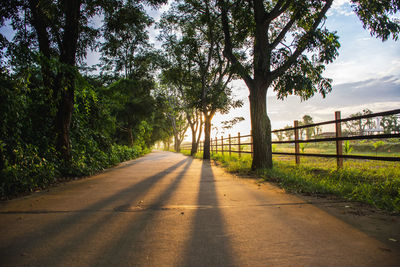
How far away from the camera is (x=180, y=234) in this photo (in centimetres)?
197

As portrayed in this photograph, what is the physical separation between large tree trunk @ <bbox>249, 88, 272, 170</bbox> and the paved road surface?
291 cm

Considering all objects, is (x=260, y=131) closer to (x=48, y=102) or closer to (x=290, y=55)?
(x=290, y=55)

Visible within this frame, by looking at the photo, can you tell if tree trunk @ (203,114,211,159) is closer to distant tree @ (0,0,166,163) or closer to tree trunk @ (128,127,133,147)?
tree trunk @ (128,127,133,147)

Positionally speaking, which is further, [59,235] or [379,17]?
[379,17]

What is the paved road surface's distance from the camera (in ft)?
5.05

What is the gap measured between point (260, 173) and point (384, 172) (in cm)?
257

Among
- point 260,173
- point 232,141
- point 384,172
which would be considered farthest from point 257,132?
point 232,141

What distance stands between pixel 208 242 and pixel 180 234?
0.31 metres

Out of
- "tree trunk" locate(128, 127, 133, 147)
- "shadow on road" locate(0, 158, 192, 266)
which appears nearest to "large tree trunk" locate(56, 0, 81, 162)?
"shadow on road" locate(0, 158, 192, 266)

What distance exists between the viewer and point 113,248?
1700mm

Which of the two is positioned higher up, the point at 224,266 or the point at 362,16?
the point at 362,16

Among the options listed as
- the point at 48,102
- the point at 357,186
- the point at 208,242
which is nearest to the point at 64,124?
the point at 48,102

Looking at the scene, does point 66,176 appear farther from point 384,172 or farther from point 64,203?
point 384,172

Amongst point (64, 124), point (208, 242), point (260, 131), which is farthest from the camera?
point (260, 131)
